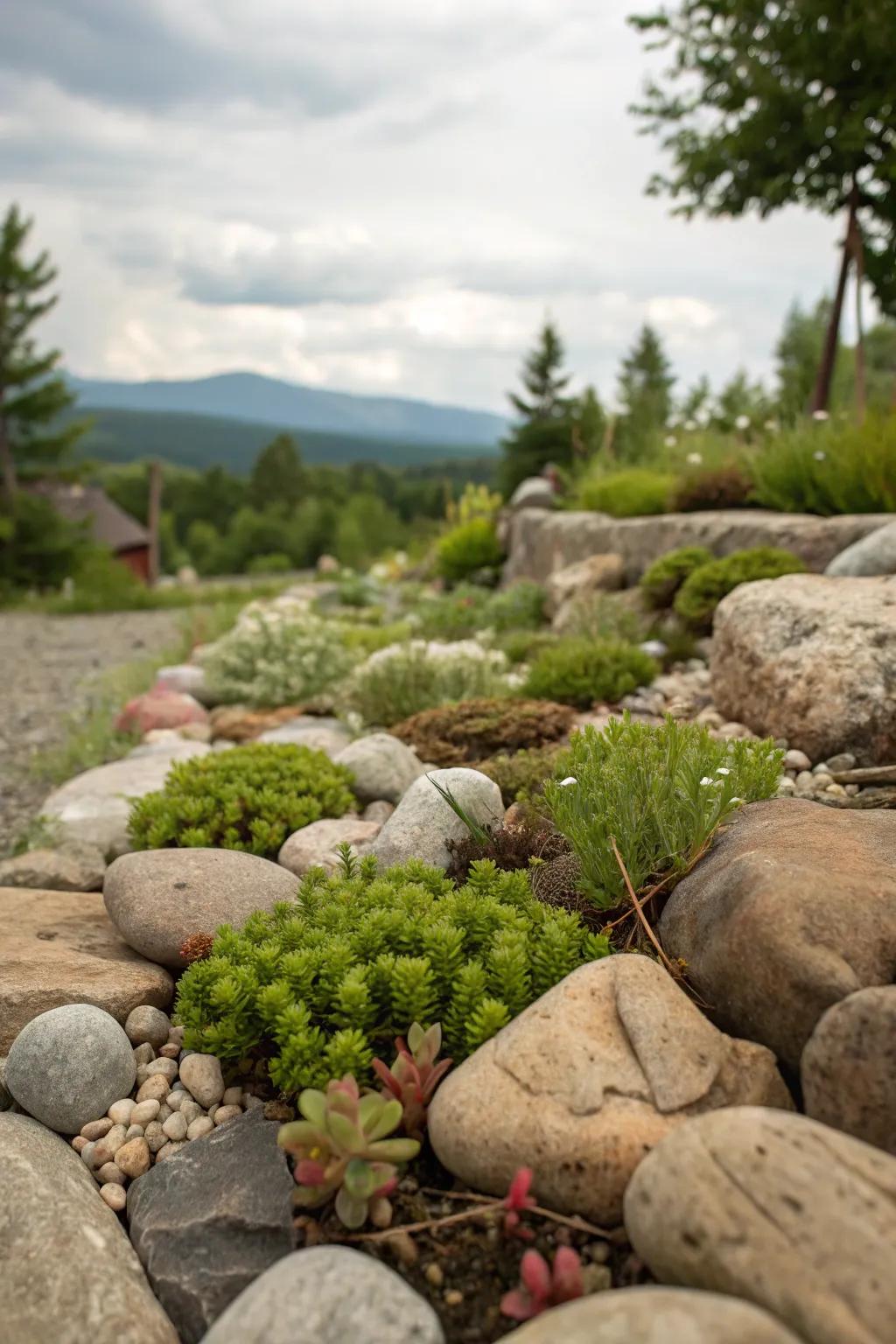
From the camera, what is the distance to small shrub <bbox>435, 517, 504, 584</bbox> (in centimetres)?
1491

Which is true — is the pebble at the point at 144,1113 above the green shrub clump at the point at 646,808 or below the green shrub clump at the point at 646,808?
below

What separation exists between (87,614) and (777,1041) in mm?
19680

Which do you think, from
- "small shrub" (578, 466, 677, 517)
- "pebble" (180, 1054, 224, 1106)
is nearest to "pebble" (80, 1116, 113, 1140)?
"pebble" (180, 1054, 224, 1106)

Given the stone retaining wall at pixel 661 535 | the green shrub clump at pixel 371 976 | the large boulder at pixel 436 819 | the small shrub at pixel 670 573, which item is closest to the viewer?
the green shrub clump at pixel 371 976

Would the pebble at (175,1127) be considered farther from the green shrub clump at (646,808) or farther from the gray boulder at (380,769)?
the gray boulder at (380,769)

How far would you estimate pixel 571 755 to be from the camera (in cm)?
384

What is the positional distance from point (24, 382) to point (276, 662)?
19.6 m

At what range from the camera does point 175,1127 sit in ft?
9.72

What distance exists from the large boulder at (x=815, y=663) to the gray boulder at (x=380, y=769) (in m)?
2.01

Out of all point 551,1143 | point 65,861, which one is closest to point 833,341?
point 65,861

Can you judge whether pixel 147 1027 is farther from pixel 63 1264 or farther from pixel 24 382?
pixel 24 382

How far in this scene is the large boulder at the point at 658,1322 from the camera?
1.66m

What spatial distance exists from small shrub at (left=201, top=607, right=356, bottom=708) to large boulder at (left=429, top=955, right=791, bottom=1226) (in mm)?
5581

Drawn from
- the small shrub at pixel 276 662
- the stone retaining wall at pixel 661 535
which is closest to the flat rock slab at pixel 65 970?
the small shrub at pixel 276 662
